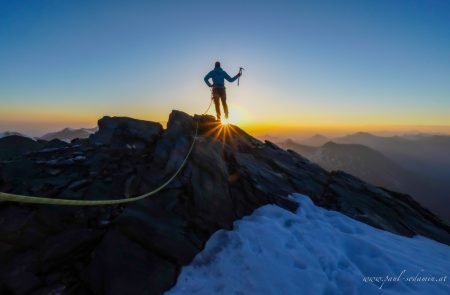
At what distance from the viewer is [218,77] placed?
70.1 ft

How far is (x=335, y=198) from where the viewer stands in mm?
19688

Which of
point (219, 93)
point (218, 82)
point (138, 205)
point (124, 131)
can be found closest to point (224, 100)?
point (219, 93)

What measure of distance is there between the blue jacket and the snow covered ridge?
36.5 feet

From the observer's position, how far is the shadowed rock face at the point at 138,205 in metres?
9.80

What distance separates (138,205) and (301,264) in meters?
6.77

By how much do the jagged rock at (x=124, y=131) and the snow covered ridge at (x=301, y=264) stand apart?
8.61 meters

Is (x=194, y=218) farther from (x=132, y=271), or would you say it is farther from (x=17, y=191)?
(x=17, y=191)

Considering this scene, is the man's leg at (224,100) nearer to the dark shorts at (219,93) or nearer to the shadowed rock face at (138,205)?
the dark shorts at (219,93)

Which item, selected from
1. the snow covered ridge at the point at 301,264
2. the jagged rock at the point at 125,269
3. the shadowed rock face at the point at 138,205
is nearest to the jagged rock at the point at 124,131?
the shadowed rock face at the point at 138,205

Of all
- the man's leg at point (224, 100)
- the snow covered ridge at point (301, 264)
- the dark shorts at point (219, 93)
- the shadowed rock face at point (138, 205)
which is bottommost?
the snow covered ridge at point (301, 264)

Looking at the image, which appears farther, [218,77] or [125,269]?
[218,77]

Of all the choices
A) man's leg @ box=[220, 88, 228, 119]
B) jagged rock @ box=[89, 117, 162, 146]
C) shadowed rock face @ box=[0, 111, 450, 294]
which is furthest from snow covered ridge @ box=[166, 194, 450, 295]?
man's leg @ box=[220, 88, 228, 119]

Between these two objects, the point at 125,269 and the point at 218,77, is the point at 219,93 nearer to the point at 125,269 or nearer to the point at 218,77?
the point at 218,77

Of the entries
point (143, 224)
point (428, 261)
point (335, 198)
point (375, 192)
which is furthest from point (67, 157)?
point (375, 192)
